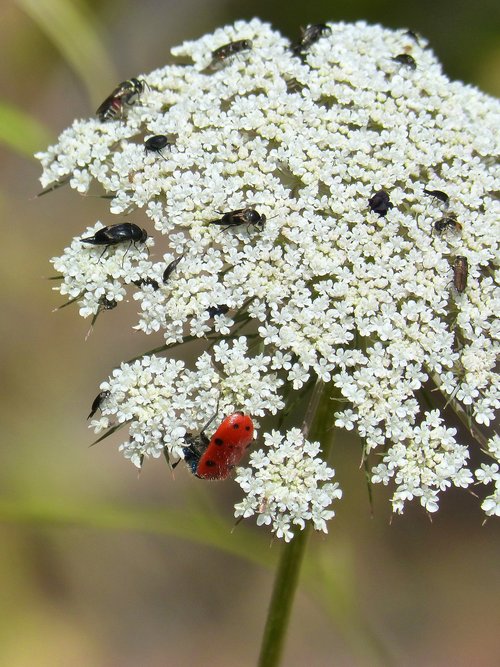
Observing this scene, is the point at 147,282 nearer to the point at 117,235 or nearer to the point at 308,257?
the point at 117,235

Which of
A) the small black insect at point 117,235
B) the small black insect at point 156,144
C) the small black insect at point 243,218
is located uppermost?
the small black insect at point 156,144

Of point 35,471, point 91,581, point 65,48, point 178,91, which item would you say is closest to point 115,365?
point 35,471

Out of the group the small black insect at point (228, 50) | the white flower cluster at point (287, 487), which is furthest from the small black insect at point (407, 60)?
the white flower cluster at point (287, 487)

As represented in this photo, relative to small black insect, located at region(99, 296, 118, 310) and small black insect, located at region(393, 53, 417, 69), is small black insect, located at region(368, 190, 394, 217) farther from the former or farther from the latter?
small black insect, located at region(99, 296, 118, 310)

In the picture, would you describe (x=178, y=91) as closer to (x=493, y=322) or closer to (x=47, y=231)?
(x=493, y=322)

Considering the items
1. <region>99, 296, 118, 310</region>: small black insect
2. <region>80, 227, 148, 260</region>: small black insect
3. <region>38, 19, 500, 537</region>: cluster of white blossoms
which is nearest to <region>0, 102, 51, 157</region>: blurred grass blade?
<region>38, 19, 500, 537</region>: cluster of white blossoms

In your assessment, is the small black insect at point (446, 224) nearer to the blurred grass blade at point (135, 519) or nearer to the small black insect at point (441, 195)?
the small black insect at point (441, 195)
